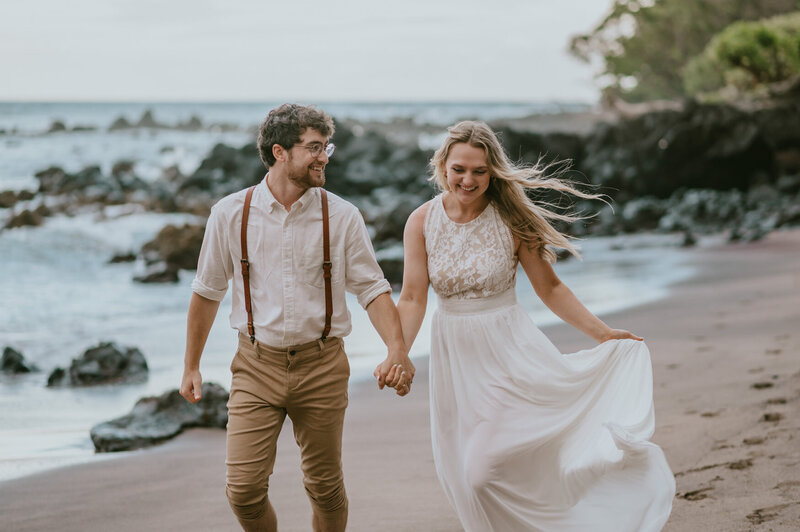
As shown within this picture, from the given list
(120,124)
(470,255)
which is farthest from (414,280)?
(120,124)

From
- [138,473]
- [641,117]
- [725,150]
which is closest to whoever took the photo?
[138,473]

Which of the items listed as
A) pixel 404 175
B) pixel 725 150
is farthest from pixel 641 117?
pixel 404 175

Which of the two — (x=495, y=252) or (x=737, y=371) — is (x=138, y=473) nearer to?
(x=495, y=252)

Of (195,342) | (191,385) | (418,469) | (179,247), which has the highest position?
(195,342)

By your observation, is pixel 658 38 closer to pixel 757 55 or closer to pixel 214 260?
pixel 757 55

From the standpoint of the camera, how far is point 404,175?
27969mm

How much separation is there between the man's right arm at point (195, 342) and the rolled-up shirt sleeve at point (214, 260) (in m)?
0.05

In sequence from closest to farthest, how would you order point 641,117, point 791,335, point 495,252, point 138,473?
point 495,252 < point 138,473 < point 791,335 < point 641,117

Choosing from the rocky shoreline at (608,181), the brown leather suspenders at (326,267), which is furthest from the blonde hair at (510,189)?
the rocky shoreline at (608,181)

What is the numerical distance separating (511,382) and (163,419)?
3.25m

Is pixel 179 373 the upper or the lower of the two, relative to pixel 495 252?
lower

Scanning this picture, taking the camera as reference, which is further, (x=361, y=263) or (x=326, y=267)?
(x=361, y=263)

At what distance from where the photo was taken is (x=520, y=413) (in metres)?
3.96

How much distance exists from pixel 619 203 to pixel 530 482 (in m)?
19.7
